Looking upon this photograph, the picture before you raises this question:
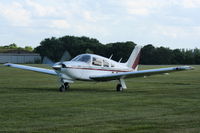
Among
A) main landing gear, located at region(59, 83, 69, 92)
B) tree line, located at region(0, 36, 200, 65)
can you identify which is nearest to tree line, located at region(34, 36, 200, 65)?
tree line, located at region(0, 36, 200, 65)

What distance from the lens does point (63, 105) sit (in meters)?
14.8

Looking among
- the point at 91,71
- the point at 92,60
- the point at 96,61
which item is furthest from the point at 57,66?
the point at 96,61

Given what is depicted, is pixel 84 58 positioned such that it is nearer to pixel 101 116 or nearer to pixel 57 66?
pixel 57 66

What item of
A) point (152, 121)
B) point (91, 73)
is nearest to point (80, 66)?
point (91, 73)

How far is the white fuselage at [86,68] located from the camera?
22.2 meters

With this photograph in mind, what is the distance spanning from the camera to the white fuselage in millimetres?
22234

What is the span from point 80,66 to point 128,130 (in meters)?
13.1

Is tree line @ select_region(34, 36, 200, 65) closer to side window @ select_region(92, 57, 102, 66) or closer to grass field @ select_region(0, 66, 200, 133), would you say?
side window @ select_region(92, 57, 102, 66)

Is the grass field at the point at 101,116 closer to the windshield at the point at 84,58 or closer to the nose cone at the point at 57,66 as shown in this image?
the nose cone at the point at 57,66

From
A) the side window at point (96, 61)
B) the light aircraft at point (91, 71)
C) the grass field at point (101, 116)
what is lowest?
the grass field at point (101, 116)

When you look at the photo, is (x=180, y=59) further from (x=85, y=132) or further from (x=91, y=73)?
(x=85, y=132)

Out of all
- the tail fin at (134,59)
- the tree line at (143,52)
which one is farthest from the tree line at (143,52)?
the tail fin at (134,59)

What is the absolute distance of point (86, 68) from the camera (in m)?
23.0

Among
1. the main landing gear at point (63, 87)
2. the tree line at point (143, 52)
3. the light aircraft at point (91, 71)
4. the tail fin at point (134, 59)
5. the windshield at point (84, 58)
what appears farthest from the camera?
the tree line at point (143, 52)
